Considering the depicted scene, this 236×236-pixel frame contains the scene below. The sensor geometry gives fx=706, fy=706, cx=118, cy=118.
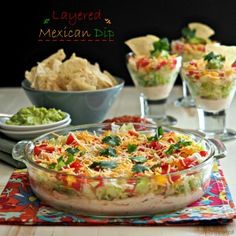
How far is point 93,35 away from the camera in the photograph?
4.11 meters

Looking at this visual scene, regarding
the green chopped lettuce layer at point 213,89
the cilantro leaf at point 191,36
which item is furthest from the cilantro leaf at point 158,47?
the cilantro leaf at point 191,36

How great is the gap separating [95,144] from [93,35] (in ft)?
6.52

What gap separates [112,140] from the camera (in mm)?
2227

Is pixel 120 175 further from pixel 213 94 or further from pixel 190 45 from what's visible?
pixel 190 45

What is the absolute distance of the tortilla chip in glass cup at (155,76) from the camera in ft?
10.1

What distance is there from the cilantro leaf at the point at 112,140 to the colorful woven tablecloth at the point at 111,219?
0.95ft

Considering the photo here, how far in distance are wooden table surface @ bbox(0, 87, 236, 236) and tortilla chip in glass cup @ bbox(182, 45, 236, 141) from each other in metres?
0.12

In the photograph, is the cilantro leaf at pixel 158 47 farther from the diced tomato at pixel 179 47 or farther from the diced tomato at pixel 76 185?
the diced tomato at pixel 76 185

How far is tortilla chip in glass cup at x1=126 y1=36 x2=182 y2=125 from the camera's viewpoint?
3.08 m

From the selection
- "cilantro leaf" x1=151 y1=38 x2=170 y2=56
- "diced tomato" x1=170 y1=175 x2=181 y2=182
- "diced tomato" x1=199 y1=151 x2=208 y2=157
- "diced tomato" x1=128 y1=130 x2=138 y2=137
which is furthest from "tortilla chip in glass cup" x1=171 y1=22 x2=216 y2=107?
"diced tomato" x1=170 y1=175 x2=181 y2=182

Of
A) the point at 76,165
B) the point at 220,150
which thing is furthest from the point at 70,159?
the point at 220,150

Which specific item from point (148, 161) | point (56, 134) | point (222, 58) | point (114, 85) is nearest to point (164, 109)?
point (114, 85)

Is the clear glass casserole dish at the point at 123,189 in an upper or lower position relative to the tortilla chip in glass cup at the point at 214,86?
upper

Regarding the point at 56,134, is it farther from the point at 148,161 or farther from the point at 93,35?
the point at 93,35
